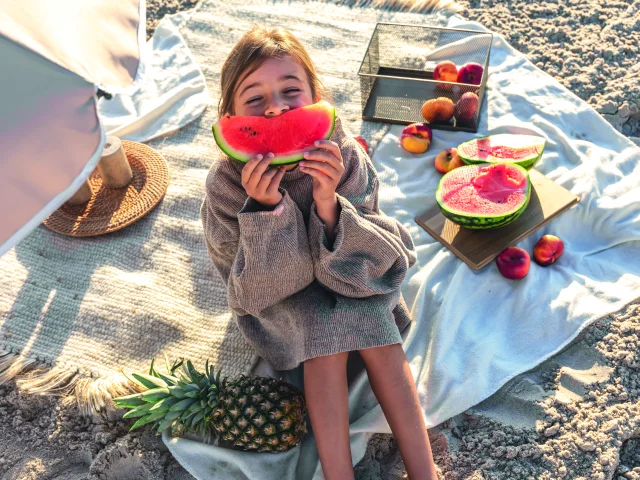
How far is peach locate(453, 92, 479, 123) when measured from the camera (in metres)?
3.54

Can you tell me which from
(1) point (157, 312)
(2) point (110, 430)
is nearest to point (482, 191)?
(1) point (157, 312)

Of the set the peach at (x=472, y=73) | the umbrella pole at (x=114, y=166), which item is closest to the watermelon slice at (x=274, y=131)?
the umbrella pole at (x=114, y=166)

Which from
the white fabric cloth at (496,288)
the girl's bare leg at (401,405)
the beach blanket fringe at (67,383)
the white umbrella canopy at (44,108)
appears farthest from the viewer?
the beach blanket fringe at (67,383)

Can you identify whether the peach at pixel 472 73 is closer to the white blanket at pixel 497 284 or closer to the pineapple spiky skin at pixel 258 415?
the white blanket at pixel 497 284

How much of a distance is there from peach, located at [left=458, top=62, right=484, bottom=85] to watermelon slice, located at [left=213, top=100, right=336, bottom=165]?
2.00m

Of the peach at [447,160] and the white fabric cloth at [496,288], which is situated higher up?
the peach at [447,160]

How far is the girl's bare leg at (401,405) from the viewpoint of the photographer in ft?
7.13

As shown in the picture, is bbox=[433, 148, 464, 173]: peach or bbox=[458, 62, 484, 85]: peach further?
bbox=[458, 62, 484, 85]: peach

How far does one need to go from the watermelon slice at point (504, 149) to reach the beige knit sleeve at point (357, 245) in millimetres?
1039

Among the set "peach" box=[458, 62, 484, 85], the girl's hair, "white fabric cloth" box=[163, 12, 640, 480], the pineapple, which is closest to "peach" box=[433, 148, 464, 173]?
"white fabric cloth" box=[163, 12, 640, 480]

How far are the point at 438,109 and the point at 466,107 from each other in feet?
0.55

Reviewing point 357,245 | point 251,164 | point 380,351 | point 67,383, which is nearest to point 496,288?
point 380,351

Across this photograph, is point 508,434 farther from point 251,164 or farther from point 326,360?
point 251,164

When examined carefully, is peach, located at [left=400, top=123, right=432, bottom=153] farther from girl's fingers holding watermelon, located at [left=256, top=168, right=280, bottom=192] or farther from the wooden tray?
girl's fingers holding watermelon, located at [left=256, top=168, right=280, bottom=192]
